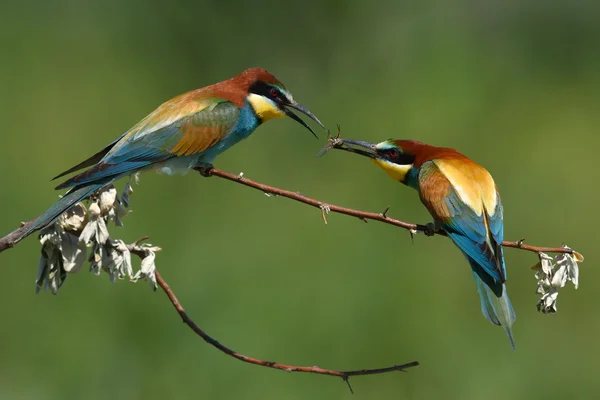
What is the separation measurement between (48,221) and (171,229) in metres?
2.42

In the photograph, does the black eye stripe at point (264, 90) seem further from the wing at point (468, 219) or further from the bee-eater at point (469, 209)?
the wing at point (468, 219)

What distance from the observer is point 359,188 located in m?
4.64

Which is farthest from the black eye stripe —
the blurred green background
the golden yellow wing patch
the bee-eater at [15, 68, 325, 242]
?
the blurred green background

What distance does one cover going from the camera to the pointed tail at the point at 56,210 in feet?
5.83

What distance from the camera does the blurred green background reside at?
3.82 metres

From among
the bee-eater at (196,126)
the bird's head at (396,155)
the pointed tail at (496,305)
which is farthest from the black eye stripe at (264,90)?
the pointed tail at (496,305)

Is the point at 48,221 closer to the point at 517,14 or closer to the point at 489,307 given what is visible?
the point at 489,307

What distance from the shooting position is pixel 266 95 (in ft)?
9.89

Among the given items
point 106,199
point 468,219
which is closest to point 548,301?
point 468,219

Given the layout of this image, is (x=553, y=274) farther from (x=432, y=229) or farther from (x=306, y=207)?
(x=306, y=207)

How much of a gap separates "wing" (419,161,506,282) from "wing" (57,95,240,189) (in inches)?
24.5

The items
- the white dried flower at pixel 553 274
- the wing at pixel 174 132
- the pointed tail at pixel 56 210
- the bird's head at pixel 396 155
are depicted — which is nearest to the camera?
the pointed tail at pixel 56 210

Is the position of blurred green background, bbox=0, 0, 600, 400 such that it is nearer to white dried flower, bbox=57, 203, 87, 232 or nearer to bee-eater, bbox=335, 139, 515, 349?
bee-eater, bbox=335, 139, 515, 349

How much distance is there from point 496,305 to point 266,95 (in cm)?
92
